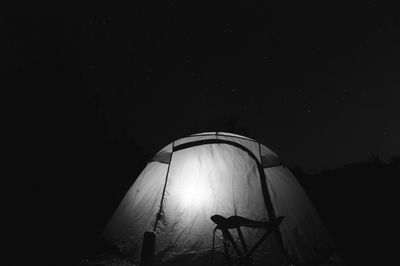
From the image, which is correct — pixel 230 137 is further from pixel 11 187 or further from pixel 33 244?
pixel 11 187

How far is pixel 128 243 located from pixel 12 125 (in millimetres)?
10919

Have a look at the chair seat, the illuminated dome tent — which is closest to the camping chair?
the chair seat

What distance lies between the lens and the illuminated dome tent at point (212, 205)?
404cm

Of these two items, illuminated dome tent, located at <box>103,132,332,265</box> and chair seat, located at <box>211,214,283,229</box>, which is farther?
illuminated dome tent, located at <box>103,132,332,265</box>

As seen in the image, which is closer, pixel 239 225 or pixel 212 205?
pixel 239 225

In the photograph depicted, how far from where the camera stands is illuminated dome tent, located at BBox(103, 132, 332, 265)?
13.3 ft

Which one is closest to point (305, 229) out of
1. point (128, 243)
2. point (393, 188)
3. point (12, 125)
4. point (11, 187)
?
point (128, 243)

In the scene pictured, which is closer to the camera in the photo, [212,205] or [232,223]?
[232,223]

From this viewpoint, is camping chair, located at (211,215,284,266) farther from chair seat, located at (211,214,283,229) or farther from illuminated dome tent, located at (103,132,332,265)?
illuminated dome tent, located at (103,132,332,265)

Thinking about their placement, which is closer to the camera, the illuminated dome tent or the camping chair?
the camping chair

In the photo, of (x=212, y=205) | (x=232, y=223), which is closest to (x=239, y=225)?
(x=232, y=223)

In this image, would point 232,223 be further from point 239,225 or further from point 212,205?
point 212,205

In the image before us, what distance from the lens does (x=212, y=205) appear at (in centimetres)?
435

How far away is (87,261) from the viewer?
4.32 meters
